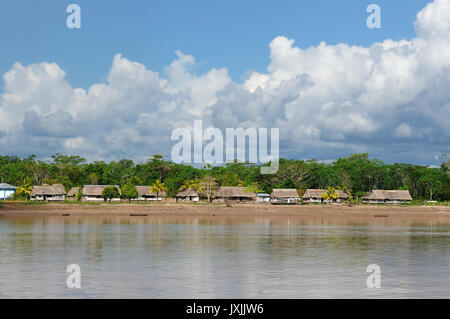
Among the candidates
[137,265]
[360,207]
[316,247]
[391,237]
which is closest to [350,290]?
[137,265]

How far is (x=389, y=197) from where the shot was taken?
358 feet

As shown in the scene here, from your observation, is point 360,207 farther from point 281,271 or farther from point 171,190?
point 281,271

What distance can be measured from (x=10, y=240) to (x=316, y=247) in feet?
67.8

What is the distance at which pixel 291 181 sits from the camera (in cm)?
11775

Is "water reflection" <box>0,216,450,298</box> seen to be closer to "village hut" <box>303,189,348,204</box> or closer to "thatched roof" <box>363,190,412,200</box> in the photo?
"village hut" <box>303,189,348,204</box>

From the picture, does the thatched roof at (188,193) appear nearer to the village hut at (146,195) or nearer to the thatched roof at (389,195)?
the village hut at (146,195)

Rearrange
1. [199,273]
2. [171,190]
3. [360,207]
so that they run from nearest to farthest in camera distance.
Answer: [199,273], [360,207], [171,190]

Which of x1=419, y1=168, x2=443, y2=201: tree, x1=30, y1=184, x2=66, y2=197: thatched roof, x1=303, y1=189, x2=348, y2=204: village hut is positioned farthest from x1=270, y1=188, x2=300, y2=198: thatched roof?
x1=30, y1=184, x2=66, y2=197: thatched roof

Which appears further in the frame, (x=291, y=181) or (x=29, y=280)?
(x=291, y=181)

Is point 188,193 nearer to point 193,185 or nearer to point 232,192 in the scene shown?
point 193,185

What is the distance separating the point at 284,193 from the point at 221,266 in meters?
87.3

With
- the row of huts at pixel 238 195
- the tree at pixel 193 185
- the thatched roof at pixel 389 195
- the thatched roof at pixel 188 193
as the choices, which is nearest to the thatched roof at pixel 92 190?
the row of huts at pixel 238 195

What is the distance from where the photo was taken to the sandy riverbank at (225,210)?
77.1 meters
